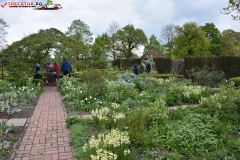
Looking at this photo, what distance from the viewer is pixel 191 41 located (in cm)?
3162

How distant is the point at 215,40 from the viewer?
38625 millimetres

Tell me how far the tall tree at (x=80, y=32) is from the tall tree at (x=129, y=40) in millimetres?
7322

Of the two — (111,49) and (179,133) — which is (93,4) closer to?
(179,133)

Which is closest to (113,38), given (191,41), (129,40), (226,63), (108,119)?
(129,40)

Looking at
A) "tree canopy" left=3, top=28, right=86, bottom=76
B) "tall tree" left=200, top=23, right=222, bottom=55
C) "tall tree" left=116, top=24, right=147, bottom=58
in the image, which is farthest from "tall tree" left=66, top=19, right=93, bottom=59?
"tall tree" left=200, top=23, right=222, bottom=55

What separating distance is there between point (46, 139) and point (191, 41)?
30703 mm

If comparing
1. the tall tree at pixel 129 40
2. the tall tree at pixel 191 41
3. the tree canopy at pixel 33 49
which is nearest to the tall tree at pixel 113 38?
the tall tree at pixel 129 40

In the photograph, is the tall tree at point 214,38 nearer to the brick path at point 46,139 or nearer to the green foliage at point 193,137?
the green foliage at point 193,137

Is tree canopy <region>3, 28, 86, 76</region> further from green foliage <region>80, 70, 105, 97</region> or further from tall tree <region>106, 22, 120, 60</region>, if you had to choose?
tall tree <region>106, 22, 120, 60</region>

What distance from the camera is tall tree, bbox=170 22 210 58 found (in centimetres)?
3126

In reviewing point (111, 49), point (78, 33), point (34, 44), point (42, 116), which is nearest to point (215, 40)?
point (111, 49)

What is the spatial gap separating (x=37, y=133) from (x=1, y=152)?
1.13m

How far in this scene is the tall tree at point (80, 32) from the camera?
3575 cm

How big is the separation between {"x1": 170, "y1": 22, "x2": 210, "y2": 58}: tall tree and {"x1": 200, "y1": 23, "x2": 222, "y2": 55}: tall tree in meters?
6.20
